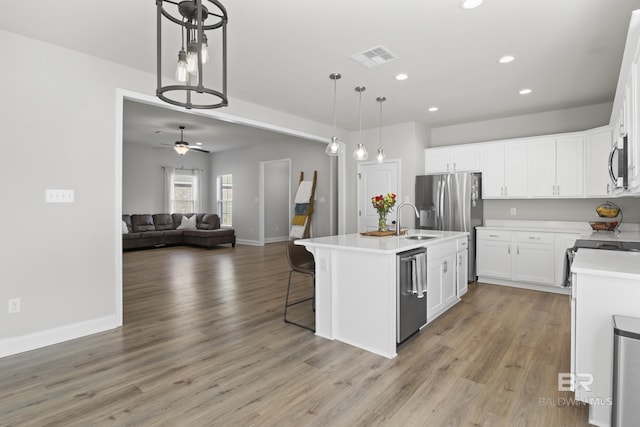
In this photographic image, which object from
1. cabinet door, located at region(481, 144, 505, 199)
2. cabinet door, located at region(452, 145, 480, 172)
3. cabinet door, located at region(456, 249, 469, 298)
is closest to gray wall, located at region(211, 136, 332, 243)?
cabinet door, located at region(452, 145, 480, 172)

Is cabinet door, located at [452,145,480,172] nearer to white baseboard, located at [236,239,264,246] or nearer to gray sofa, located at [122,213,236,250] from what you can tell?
white baseboard, located at [236,239,264,246]

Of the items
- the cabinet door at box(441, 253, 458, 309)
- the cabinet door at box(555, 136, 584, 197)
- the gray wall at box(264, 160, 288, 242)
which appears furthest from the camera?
the gray wall at box(264, 160, 288, 242)

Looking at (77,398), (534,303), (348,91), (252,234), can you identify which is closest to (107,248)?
(77,398)

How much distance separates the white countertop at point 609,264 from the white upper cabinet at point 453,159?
126 inches

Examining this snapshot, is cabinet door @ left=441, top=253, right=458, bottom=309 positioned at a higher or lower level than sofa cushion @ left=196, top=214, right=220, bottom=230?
lower

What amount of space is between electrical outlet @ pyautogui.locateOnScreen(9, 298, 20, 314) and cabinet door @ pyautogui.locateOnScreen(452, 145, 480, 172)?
18.5 ft

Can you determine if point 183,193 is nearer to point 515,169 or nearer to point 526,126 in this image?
point 515,169

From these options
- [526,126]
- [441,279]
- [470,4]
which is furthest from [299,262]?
[526,126]

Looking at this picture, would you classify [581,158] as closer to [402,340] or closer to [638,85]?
[638,85]

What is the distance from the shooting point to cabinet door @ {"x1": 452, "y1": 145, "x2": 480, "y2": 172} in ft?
17.5

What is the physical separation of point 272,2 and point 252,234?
7823 millimetres

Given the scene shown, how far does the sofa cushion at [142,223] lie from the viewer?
8648 mm

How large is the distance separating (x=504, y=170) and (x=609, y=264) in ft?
11.3

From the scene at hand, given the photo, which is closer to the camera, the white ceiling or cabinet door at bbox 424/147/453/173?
the white ceiling
